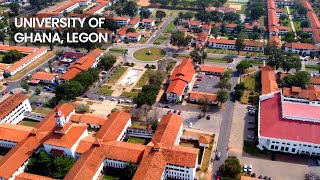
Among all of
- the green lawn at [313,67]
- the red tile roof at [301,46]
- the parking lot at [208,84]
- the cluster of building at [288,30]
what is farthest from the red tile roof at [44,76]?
the red tile roof at [301,46]

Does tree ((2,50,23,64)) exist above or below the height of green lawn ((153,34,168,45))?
below

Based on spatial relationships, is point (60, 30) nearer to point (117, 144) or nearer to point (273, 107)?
point (117, 144)

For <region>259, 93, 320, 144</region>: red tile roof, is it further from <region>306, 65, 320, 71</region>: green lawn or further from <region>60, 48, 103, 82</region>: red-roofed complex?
<region>60, 48, 103, 82</region>: red-roofed complex

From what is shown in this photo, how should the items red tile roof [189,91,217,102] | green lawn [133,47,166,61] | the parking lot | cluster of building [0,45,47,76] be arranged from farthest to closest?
green lawn [133,47,166,61] < cluster of building [0,45,47,76] < the parking lot < red tile roof [189,91,217,102]

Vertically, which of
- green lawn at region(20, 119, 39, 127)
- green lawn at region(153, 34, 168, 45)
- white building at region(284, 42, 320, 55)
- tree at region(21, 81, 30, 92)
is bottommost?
green lawn at region(20, 119, 39, 127)

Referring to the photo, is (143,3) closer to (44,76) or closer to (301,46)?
(301,46)

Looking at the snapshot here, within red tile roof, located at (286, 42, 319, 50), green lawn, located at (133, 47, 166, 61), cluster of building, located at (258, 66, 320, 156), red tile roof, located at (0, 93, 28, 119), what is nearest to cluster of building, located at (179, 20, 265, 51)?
red tile roof, located at (286, 42, 319, 50)

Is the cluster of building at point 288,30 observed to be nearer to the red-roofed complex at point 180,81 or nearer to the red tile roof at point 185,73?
the red tile roof at point 185,73


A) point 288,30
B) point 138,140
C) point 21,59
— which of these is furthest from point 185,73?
point 288,30
